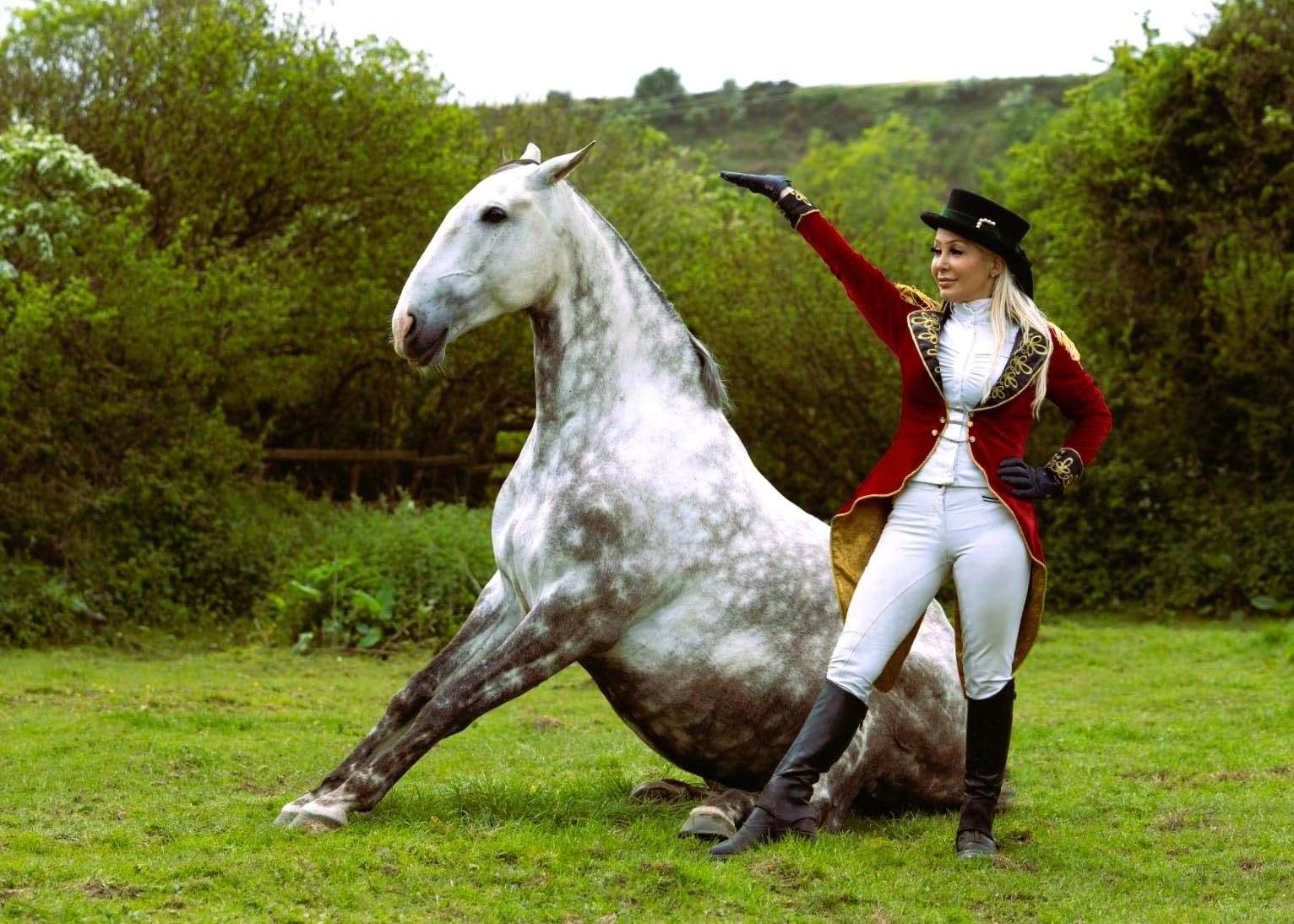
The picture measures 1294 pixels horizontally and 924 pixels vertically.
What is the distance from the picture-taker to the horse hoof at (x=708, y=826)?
5.11 m

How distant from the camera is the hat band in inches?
197

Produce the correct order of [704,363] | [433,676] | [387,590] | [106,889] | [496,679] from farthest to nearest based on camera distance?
1. [387,590]
2. [704,363]
3. [433,676]
4. [496,679]
5. [106,889]

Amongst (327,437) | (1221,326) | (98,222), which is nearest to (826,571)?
(98,222)

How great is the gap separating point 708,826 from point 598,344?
5.51ft

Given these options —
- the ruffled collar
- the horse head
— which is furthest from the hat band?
the horse head

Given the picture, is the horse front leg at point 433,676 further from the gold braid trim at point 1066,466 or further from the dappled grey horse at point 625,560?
the gold braid trim at point 1066,466

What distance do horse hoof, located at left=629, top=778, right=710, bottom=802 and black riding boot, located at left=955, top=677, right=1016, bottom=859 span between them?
1149 mm

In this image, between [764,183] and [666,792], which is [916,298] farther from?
[666,792]

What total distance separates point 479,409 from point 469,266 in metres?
14.2

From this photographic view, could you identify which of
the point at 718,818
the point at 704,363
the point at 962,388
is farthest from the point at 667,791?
the point at 962,388

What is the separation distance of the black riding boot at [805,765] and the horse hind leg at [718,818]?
0.15m

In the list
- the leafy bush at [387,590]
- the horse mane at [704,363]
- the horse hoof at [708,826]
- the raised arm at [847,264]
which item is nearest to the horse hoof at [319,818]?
the horse hoof at [708,826]

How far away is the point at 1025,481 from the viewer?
4879 millimetres

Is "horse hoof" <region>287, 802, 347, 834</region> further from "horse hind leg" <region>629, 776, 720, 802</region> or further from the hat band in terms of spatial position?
the hat band
